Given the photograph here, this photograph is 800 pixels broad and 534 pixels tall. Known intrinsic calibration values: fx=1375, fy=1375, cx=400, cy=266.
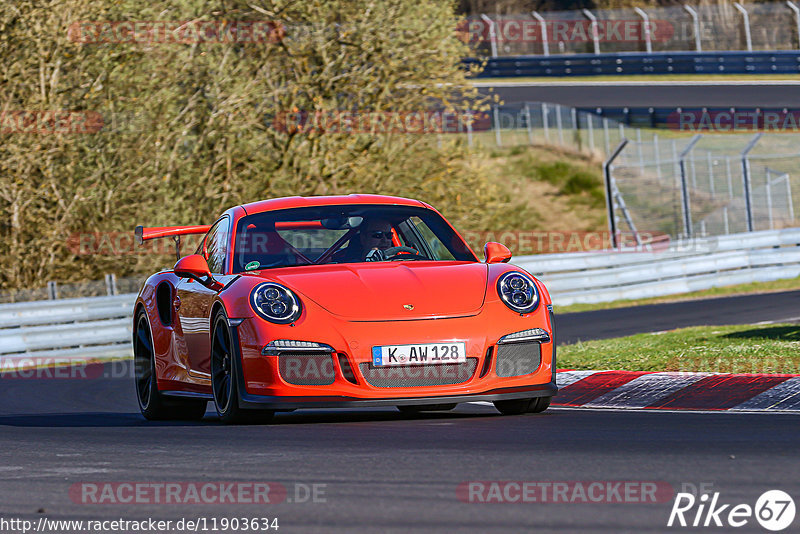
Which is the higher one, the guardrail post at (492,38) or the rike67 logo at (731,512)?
the guardrail post at (492,38)

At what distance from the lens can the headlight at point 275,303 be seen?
24.3 ft

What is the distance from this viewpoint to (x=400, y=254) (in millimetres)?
8406

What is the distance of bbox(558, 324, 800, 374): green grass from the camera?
369 inches

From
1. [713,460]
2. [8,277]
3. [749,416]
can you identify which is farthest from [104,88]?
[713,460]

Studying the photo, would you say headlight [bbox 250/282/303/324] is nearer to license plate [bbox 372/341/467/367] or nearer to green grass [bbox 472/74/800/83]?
license plate [bbox 372/341/467/367]

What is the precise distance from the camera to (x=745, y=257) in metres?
23.7

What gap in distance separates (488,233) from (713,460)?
23.0 metres

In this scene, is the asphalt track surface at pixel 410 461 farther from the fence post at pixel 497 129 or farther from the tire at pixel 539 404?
the fence post at pixel 497 129

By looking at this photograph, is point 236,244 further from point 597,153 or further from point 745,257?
point 597,153

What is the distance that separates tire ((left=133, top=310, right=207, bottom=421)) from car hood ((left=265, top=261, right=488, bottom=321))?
176 centimetres

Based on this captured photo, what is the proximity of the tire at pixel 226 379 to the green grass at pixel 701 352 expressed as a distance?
10.4ft

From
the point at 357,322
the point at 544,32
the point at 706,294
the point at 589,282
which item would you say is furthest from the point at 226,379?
the point at 544,32

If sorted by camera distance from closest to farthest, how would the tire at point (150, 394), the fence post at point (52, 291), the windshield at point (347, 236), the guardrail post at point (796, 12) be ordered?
the windshield at point (347, 236), the tire at point (150, 394), the fence post at point (52, 291), the guardrail post at point (796, 12)

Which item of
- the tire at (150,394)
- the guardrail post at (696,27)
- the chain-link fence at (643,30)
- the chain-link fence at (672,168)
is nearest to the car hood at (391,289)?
the tire at (150,394)
